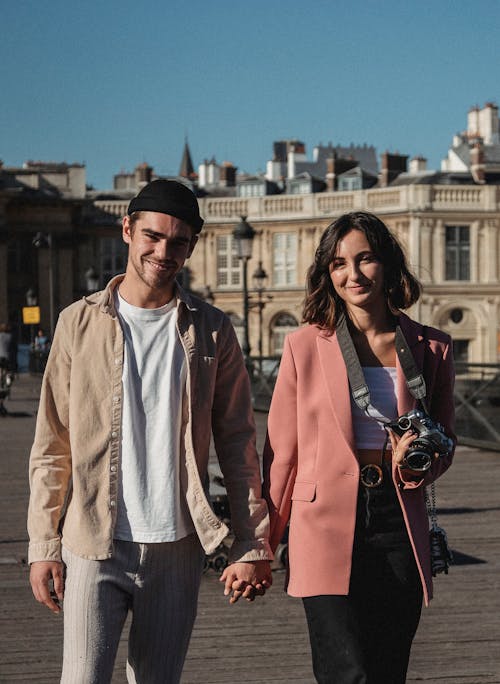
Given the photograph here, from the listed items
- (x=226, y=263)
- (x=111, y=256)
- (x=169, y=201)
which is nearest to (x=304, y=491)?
(x=169, y=201)

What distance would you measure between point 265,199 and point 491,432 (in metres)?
48.0

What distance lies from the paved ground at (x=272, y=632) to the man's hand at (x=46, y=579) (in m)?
1.97

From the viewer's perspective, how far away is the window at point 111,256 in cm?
6519

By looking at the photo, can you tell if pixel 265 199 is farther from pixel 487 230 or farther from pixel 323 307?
pixel 323 307

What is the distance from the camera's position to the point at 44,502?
12.0ft

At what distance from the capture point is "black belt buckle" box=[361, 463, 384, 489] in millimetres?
3750

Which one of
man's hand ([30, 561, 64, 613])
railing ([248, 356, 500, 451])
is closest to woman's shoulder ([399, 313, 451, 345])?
man's hand ([30, 561, 64, 613])

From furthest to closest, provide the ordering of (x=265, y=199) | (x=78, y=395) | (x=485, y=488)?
(x=265, y=199) < (x=485, y=488) < (x=78, y=395)

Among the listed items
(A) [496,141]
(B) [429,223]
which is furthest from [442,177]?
(A) [496,141]

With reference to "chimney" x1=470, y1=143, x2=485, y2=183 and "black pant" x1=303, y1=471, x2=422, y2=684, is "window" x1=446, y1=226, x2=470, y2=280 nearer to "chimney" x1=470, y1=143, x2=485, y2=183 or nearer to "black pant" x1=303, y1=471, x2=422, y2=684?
"chimney" x1=470, y1=143, x2=485, y2=183

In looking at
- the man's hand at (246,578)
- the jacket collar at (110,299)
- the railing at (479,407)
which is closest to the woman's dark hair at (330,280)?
the jacket collar at (110,299)

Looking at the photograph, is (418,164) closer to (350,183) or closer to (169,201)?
(350,183)

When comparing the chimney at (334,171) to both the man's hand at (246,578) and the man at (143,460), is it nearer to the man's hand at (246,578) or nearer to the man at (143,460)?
the man at (143,460)

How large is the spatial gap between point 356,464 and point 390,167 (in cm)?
6135
